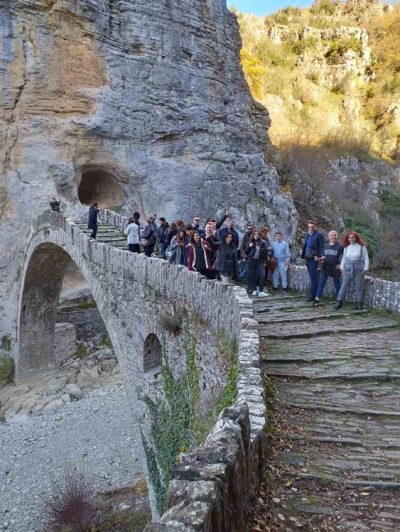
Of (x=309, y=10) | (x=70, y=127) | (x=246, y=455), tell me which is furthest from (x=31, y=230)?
(x=309, y=10)

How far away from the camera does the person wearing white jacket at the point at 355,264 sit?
8297mm

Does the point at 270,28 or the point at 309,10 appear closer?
the point at 270,28

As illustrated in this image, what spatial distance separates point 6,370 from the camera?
1903 centimetres

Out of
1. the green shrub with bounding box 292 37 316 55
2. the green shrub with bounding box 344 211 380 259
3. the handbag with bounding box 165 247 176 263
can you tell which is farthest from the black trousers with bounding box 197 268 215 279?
the green shrub with bounding box 292 37 316 55

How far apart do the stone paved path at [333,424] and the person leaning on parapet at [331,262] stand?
4.42 feet

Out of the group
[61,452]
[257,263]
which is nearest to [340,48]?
[257,263]

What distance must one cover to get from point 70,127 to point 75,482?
45.7 ft

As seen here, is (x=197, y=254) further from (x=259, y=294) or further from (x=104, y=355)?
(x=104, y=355)

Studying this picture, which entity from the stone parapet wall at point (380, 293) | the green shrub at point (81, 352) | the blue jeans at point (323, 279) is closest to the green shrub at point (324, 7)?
the green shrub at point (81, 352)

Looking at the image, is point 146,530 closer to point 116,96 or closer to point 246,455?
point 246,455

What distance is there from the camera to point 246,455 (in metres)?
2.80

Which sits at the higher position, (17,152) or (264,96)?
(264,96)

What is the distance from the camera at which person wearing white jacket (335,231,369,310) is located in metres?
8.30

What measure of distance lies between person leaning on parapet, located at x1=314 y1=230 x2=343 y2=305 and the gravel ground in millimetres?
7143
